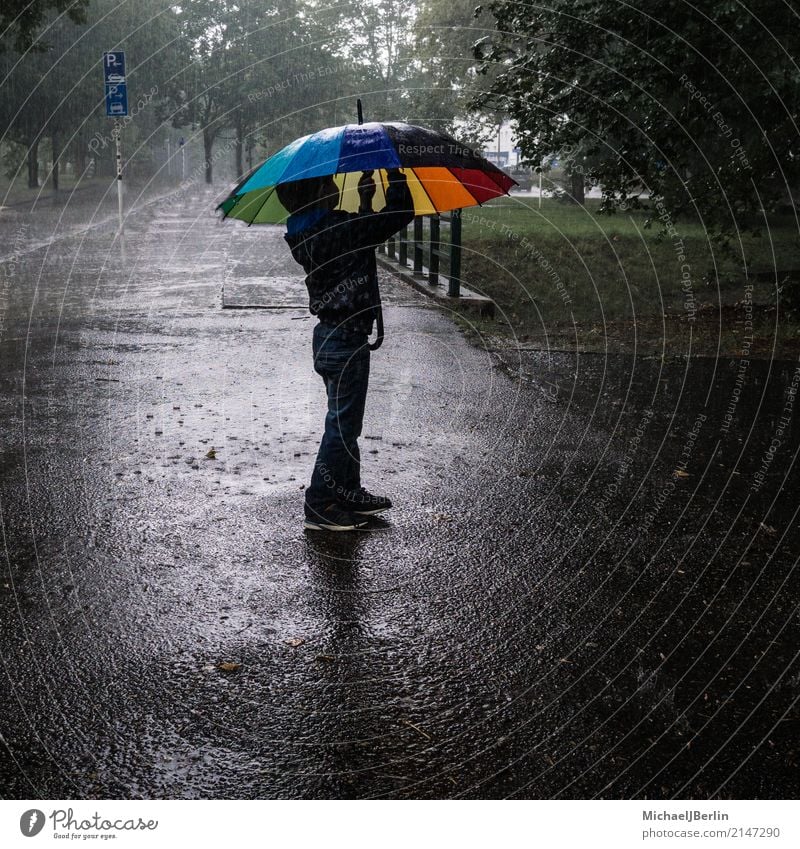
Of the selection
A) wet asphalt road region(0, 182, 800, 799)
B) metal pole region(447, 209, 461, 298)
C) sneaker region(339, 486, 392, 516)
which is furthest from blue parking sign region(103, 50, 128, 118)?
sneaker region(339, 486, 392, 516)

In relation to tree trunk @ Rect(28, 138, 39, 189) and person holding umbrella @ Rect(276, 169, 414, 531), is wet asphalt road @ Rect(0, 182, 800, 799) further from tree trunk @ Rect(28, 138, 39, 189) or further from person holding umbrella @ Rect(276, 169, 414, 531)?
tree trunk @ Rect(28, 138, 39, 189)

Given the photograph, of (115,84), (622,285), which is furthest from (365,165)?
(115,84)

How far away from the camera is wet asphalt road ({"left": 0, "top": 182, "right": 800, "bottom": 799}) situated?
10.1ft

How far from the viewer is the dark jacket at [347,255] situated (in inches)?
177

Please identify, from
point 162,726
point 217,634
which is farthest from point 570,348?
point 162,726

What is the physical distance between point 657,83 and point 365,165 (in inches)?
257

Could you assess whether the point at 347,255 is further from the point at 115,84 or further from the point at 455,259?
the point at 115,84

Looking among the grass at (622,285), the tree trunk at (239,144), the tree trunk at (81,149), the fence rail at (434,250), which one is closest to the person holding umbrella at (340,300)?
the grass at (622,285)

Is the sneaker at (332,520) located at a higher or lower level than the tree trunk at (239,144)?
lower

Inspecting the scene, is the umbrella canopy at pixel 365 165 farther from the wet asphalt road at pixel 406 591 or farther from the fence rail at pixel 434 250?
the fence rail at pixel 434 250

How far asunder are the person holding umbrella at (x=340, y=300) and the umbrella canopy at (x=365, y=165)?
0.10 meters

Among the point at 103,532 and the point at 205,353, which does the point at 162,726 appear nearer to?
the point at 103,532

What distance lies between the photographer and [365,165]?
438 centimetres

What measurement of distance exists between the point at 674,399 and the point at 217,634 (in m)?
5.21
